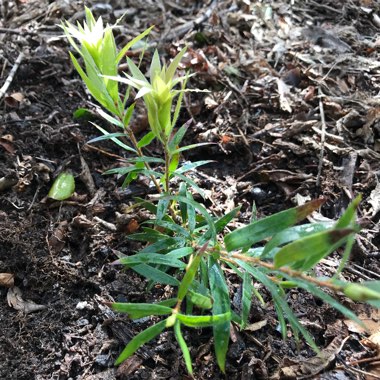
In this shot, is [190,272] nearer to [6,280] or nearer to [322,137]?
[6,280]

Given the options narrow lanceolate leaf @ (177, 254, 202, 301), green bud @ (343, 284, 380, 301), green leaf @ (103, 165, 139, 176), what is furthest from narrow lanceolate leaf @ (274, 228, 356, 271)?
green leaf @ (103, 165, 139, 176)

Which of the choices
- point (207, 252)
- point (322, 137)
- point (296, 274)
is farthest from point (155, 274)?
point (322, 137)

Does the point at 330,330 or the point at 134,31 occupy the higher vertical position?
the point at 134,31

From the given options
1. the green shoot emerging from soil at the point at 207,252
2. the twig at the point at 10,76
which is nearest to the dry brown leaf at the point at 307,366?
the green shoot emerging from soil at the point at 207,252

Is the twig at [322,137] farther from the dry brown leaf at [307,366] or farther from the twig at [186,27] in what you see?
the twig at [186,27]

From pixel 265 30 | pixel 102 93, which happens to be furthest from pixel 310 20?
pixel 102 93

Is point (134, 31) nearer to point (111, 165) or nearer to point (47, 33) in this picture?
point (47, 33)
